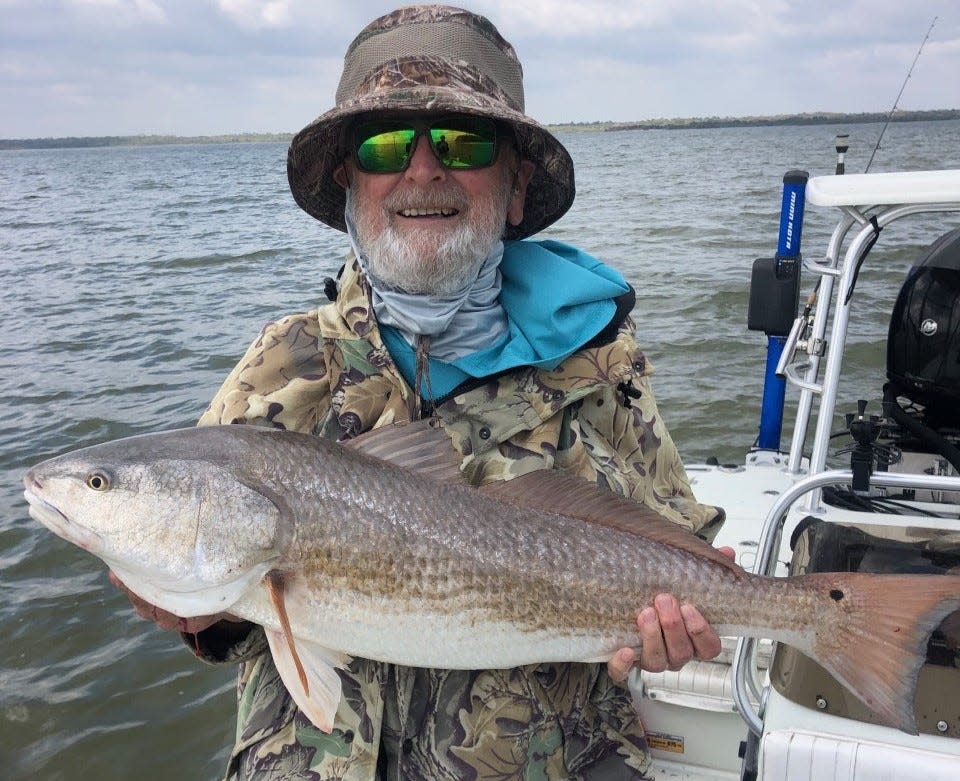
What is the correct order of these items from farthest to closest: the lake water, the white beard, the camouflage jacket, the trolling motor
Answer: the trolling motor < the lake water < the white beard < the camouflage jacket

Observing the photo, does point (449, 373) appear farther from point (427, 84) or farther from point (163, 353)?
point (163, 353)

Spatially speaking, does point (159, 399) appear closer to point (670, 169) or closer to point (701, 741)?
point (701, 741)

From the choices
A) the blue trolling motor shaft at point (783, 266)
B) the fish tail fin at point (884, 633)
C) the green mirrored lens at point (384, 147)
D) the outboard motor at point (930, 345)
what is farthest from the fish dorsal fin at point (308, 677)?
the blue trolling motor shaft at point (783, 266)

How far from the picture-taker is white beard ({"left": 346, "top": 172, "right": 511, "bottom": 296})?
2818mm

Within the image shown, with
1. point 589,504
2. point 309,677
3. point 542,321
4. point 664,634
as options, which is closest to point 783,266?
point 542,321

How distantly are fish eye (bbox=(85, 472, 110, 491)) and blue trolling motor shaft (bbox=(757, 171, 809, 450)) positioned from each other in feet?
14.9

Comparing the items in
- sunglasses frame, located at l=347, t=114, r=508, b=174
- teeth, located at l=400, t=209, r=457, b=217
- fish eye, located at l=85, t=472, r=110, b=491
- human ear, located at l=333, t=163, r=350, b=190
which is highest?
sunglasses frame, located at l=347, t=114, r=508, b=174

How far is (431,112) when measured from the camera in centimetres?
278

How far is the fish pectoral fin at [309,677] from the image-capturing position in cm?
225

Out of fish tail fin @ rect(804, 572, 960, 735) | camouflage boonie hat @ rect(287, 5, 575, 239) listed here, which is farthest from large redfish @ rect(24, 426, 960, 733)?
camouflage boonie hat @ rect(287, 5, 575, 239)

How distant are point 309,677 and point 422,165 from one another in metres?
1.60

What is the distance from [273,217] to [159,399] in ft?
70.9

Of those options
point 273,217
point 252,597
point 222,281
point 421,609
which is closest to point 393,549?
point 421,609

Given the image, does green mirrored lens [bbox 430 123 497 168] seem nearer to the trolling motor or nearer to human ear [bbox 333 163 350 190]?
human ear [bbox 333 163 350 190]
